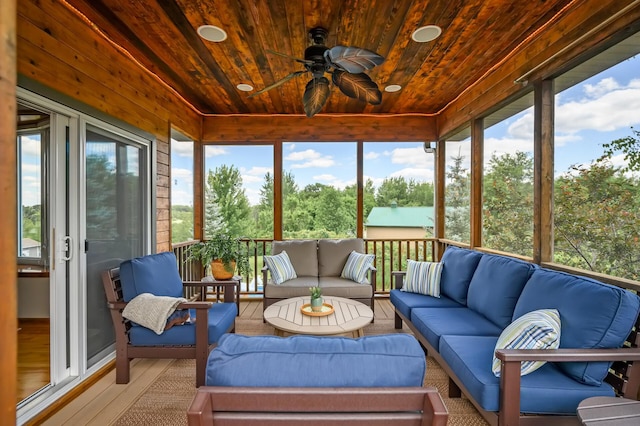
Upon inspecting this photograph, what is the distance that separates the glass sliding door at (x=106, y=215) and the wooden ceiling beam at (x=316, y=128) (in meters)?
1.82

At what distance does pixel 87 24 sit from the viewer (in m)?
2.61

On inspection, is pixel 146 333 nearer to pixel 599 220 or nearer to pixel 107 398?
pixel 107 398

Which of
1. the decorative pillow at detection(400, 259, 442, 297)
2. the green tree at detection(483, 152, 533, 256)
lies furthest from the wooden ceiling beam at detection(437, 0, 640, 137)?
the decorative pillow at detection(400, 259, 442, 297)

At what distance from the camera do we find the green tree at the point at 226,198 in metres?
5.17

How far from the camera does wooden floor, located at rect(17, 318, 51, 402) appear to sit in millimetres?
2359

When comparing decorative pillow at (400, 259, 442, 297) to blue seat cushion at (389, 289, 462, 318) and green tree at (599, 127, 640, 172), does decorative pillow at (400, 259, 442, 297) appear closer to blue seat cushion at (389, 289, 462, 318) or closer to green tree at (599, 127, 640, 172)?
blue seat cushion at (389, 289, 462, 318)

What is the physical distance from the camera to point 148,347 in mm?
2484

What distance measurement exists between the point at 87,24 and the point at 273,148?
2.85 m

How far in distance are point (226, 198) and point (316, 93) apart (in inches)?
120

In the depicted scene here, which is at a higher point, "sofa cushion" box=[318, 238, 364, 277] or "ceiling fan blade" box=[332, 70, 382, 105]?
Result: "ceiling fan blade" box=[332, 70, 382, 105]

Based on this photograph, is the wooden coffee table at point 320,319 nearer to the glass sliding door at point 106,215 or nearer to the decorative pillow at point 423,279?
the decorative pillow at point 423,279

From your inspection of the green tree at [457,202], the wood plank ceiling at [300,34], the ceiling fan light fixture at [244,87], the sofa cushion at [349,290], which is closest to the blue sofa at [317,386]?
the wood plank ceiling at [300,34]

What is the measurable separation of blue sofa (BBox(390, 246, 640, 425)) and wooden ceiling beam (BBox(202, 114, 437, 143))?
10.4 ft

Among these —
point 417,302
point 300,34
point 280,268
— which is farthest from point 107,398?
point 300,34
